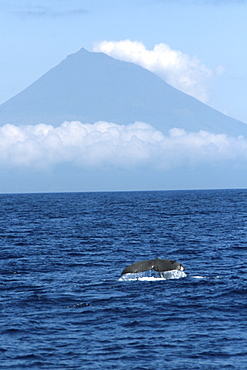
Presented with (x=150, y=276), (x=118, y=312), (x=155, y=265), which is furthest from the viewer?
(x=150, y=276)

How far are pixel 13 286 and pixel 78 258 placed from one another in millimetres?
10930

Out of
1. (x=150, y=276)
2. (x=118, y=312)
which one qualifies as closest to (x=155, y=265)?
(x=150, y=276)

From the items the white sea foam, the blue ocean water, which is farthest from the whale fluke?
the white sea foam

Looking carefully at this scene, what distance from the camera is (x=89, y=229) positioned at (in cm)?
6538

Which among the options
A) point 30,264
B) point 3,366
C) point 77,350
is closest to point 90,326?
point 77,350

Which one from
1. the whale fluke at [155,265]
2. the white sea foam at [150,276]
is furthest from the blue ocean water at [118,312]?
the whale fluke at [155,265]

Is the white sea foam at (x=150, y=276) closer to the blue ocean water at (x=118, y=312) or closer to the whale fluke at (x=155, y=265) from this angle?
the blue ocean water at (x=118, y=312)

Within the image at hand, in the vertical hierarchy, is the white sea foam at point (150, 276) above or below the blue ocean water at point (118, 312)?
above

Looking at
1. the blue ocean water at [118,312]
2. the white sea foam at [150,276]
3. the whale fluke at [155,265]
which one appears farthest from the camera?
the white sea foam at [150,276]

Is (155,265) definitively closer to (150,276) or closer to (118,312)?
(150,276)

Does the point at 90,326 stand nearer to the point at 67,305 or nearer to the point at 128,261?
the point at 67,305

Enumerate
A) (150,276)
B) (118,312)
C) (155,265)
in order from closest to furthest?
1. (118,312)
2. (155,265)
3. (150,276)

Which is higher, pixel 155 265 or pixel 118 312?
pixel 155 265

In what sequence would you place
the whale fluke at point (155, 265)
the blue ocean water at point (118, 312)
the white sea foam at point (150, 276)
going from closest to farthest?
the blue ocean water at point (118, 312)
the whale fluke at point (155, 265)
the white sea foam at point (150, 276)
